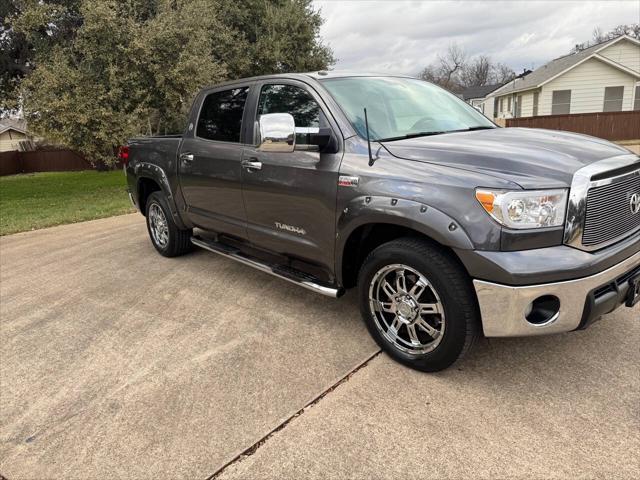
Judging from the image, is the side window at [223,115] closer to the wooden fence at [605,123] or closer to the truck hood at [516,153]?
the truck hood at [516,153]

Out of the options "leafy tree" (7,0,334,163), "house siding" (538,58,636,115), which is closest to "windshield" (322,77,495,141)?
"leafy tree" (7,0,334,163)

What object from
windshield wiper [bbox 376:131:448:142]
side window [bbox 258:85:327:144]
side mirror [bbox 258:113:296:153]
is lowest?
windshield wiper [bbox 376:131:448:142]

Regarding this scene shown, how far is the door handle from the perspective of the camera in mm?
4026

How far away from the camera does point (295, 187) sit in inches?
145

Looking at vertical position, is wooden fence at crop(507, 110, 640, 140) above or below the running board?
below

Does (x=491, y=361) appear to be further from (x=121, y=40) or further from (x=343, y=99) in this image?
(x=121, y=40)

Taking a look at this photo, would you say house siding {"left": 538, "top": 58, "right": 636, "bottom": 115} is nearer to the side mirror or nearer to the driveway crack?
the side mirror

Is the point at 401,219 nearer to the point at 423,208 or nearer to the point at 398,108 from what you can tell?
the point at 423,208

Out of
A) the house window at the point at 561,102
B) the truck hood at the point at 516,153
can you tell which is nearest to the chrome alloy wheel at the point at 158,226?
the truck hood at the point at 516,153

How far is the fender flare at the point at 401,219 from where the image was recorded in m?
2.70

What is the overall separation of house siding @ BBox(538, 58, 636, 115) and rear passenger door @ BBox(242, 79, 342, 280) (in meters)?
27.1

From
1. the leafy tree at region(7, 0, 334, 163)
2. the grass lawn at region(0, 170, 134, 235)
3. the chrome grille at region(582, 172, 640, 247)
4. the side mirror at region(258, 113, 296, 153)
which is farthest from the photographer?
the leafy tree at region(7, 0, 334, 163)

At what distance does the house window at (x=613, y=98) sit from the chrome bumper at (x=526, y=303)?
28.2 metres

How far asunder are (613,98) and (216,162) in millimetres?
28019
